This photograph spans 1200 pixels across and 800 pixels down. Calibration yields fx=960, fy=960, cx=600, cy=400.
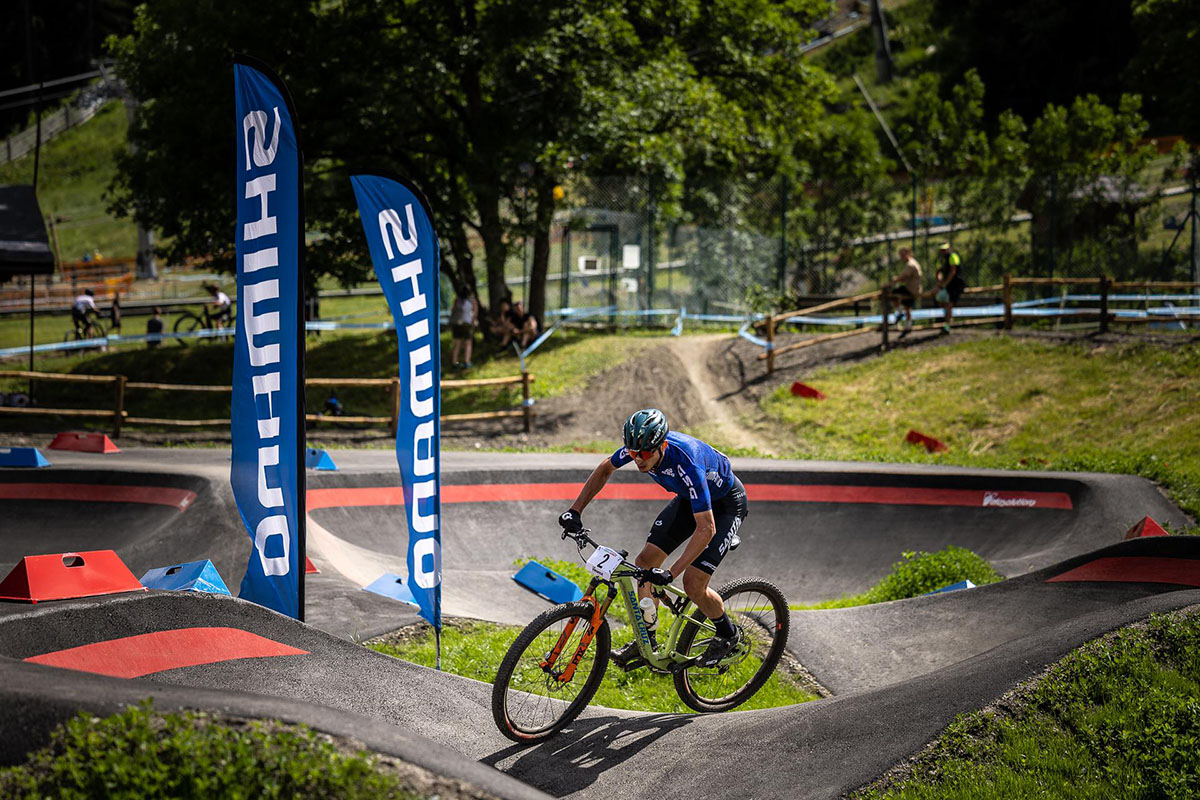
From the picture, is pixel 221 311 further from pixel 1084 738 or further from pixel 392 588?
pixel 1084 738

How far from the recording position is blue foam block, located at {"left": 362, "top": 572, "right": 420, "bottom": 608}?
369 inches

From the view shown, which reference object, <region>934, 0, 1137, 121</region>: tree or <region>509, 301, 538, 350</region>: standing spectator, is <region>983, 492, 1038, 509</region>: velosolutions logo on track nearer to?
<region>509, 301, 538, 350</region>: standing spectator

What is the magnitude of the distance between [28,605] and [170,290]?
141 feet

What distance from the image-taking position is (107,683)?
4453 millimetres

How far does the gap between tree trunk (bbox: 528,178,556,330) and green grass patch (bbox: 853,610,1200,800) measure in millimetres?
18511

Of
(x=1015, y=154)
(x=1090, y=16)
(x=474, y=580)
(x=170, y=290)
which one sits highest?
(x=1090, y=16)

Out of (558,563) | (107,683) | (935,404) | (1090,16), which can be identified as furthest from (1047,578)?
(1090,16)

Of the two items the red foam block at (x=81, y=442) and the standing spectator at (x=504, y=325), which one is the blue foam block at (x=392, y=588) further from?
the standing spectator at (x=504, y=325)

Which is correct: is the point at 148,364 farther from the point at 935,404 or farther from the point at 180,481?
the point at 935,404

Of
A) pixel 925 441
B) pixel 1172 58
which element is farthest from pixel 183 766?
pixel 1172 58

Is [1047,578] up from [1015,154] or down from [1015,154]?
down

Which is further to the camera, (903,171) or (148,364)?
(903,171)

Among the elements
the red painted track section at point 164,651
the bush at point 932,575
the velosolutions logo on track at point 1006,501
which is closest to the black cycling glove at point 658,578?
the red painted track section at point 164,651

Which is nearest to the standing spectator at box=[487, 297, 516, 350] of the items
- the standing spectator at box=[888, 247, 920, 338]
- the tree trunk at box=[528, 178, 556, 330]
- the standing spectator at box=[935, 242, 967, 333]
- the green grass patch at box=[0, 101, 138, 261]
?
the tree trunk at box=[528, 178, 556, 330]
